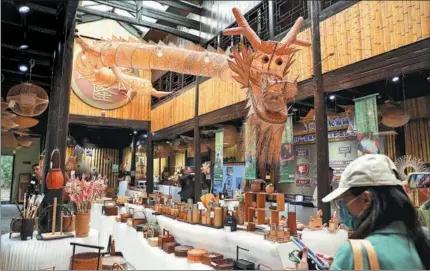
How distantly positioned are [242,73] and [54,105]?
2.02 m

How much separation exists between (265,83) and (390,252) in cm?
159

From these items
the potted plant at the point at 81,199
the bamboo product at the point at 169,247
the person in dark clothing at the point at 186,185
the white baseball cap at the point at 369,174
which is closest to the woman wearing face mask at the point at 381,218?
the white baseball cap at the point at 369,174

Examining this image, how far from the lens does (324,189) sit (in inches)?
126

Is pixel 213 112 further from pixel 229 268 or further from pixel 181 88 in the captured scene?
pixel 229 268

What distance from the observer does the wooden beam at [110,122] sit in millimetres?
7109

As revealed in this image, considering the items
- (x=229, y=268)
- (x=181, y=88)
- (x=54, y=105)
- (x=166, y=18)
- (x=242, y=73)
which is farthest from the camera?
(x=181, y=88)

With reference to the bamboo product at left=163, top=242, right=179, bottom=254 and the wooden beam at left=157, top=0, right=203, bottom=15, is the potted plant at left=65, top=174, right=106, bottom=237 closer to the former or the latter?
the bamboo product at left=163, top=242, right=179, bottom=254

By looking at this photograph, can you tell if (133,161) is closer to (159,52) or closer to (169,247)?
(159,52)

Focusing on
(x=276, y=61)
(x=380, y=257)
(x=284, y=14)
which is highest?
(x=284, y=14)

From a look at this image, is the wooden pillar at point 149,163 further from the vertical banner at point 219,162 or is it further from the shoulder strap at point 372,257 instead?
the shoulder strap at point 372,257

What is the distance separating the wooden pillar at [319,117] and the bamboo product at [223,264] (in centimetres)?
164

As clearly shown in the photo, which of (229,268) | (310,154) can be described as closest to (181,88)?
(310,154)

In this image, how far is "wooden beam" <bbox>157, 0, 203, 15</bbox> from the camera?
326 cm

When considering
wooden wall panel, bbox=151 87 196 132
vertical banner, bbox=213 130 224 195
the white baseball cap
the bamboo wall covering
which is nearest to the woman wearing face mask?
the white baseball cap
